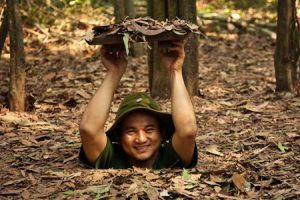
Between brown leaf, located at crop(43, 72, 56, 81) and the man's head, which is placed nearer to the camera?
the man's head

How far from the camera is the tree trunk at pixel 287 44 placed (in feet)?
20.8

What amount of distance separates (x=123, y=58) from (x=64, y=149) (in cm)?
117

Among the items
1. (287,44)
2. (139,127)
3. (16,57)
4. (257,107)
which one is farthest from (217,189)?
(287,44)

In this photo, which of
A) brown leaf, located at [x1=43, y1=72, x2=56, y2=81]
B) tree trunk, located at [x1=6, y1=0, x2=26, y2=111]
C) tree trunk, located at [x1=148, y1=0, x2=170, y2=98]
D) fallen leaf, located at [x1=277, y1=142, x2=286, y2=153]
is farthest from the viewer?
brown leaf, located at [x1=43, y1=72, x2=56, y2=81]

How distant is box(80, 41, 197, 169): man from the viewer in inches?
151

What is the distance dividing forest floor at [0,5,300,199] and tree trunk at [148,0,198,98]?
20 cm

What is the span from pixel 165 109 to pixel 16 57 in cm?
173

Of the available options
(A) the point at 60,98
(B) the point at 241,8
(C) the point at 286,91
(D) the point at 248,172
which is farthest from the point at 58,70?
(B) the point at 241,8

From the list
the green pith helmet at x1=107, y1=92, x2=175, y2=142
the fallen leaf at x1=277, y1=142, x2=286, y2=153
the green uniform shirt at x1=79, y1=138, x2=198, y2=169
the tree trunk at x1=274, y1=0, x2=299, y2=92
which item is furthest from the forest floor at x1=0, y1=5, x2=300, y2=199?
the green pith helmet at x1=107, y1=92, x2=175, y2=142

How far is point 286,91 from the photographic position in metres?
6.49

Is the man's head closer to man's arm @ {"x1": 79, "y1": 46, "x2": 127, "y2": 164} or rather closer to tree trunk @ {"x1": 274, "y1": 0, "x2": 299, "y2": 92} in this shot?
man's arm @ {"x1": 79, "y1": 46, "x2": 127, "y2": 164}

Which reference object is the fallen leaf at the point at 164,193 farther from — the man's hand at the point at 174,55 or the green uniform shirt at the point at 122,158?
the man's hand at the point at 174,55

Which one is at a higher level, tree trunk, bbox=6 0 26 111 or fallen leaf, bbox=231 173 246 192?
tree trunk, bbox=6 0 26 111

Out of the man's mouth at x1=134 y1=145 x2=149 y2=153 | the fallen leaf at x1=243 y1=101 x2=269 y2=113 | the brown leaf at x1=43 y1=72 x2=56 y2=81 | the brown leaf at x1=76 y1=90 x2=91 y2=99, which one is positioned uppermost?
the brown leaf at x1=43 y1=72 x2=56 y2=81
